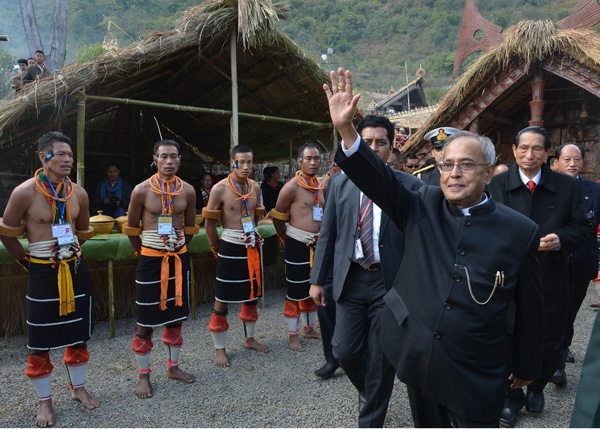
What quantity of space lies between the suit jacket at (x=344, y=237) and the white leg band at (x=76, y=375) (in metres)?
2.05

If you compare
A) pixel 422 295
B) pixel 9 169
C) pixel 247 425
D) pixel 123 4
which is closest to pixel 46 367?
pixel 247 425

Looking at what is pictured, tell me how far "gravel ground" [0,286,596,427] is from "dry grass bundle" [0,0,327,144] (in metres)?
2.84

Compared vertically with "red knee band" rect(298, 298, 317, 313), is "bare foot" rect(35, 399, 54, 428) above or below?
below

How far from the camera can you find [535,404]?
3188 millimetres

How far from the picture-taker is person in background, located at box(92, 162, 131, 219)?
280 inches

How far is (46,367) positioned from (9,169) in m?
6.30

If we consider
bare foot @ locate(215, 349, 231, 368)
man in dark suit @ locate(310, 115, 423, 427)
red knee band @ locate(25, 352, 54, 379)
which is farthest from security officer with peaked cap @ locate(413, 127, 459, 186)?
red knee band @ locate(25, 352, 54, 379)

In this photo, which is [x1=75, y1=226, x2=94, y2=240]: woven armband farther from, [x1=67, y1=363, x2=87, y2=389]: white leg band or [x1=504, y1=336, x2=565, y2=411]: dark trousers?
[x1=504, y1=336, x2=565, y2=411]: dark trousers

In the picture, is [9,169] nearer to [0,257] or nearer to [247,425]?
[0,257]

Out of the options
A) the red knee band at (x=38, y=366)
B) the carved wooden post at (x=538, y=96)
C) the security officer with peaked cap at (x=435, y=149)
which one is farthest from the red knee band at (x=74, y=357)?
the carved wooden post at (x=538, y=96)

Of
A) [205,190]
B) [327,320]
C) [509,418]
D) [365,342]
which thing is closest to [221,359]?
[327,320]

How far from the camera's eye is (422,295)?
1826 millimetres

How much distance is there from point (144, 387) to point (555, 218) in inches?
136

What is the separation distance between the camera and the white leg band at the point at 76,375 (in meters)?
3.39
